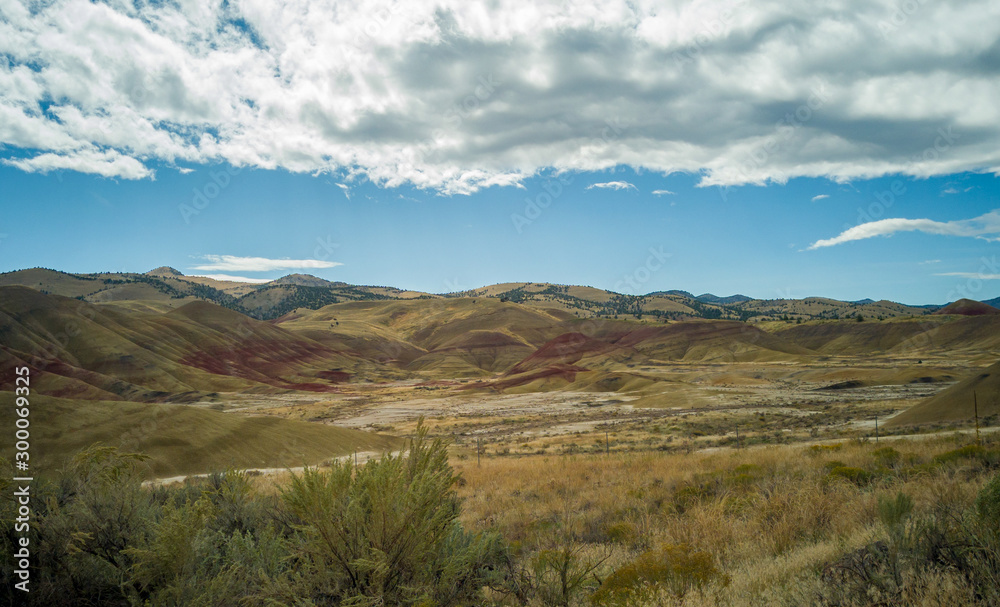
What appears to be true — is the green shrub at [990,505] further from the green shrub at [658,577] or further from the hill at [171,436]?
the hill at [171,436]

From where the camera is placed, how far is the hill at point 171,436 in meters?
21.4

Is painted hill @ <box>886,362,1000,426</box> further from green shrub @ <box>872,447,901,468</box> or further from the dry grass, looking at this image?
green shrub @ <box>872,447,901,468</box>

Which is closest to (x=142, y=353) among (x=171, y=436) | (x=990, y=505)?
(x=171, y=436)

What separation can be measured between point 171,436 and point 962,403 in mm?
41778

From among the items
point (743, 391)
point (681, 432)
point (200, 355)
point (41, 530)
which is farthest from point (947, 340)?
point (200, 355)

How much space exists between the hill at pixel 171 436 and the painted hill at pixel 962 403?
107ft

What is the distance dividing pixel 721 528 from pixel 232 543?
258 inches

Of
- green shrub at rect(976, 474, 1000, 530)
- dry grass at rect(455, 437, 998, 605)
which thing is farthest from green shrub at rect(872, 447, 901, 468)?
green shrub at rect(976, 474, 1000, 530)

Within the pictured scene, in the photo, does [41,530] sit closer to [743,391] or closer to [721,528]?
[721,528]

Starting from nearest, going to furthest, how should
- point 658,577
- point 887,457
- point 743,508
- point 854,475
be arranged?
point 658,577, point 743,508, point 854,475, point 887,457

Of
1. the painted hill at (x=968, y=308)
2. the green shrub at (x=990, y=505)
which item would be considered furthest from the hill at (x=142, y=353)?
the painted hill at (x=968, y=308)

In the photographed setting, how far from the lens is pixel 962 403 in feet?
84.5

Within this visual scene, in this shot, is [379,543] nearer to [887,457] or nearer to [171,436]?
[887,457]

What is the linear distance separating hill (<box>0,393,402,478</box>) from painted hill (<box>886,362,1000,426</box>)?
3254 cm
